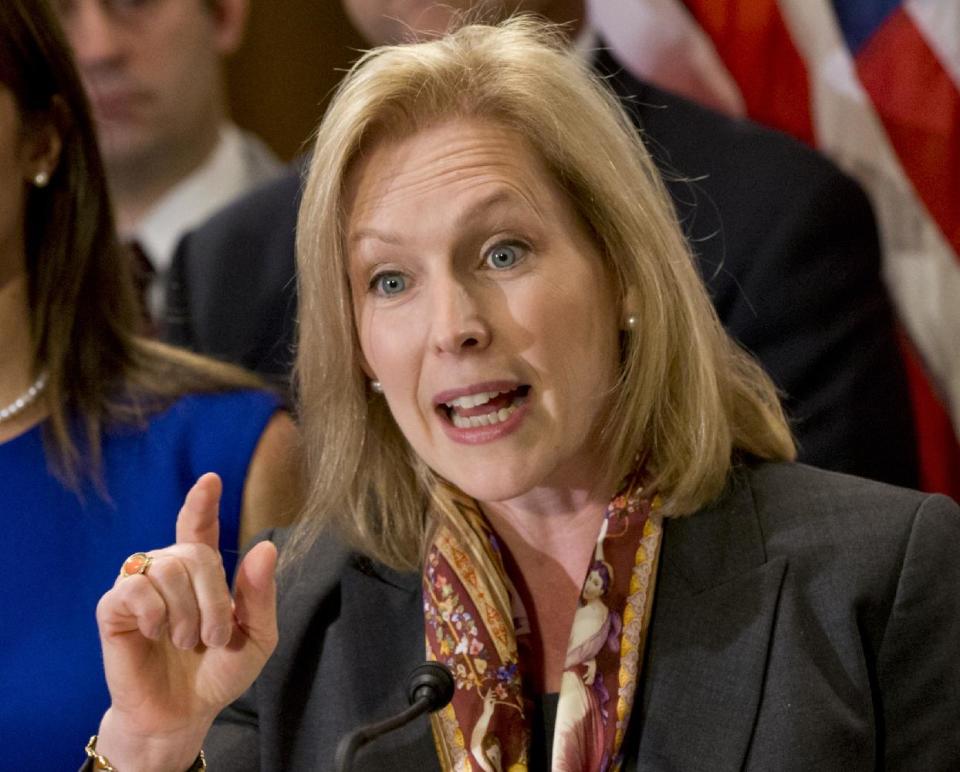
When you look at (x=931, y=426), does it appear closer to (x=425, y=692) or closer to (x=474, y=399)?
(x=474, y=399)

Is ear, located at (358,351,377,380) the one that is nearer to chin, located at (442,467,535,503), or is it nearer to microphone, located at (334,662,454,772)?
chin, located at (442,467,535,503)

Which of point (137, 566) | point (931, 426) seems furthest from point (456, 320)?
point (931, 426)

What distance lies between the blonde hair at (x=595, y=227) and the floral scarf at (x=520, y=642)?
71 mm

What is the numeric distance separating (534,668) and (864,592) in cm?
41

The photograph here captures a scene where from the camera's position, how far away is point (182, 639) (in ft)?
5.14

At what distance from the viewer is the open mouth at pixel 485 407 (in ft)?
5.67

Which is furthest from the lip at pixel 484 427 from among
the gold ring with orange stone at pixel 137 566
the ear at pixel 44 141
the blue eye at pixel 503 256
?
the ear at pixel 44 141

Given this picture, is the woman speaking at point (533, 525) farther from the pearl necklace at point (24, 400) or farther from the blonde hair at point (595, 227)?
the pearl necklace at point (24, 400)

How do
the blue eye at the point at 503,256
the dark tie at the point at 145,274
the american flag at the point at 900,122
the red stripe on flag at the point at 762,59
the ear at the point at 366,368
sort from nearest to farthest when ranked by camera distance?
the blue eye at the point at 503,256, the ear at the point at 366,368, the american flag at the point at 900,122, the red stripe on flag at the point at 762,59, the dark tie at the point at 145,274

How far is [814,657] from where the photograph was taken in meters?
1.67

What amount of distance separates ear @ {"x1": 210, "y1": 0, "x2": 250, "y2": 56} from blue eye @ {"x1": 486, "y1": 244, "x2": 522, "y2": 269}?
1515mm

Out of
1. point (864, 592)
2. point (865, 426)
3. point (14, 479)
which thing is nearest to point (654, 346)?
point (864, 592)

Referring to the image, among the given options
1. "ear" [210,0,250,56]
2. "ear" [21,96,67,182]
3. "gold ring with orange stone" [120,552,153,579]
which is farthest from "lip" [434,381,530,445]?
"ear" [210,0,250,56]

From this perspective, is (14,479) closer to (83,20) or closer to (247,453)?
(247,453)
